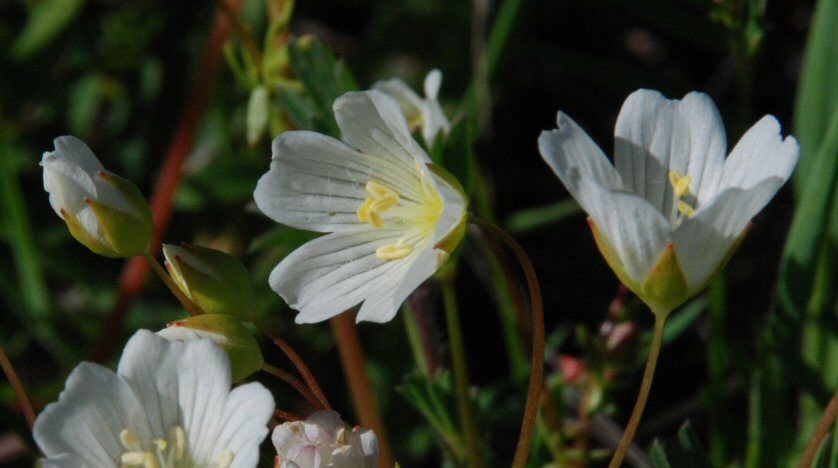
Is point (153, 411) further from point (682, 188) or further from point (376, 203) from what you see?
point (682, 188)

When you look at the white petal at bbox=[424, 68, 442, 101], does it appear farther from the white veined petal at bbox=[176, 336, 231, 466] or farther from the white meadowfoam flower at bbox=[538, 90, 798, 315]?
the white veined petal at bbox=[176, 336, 231, 466]

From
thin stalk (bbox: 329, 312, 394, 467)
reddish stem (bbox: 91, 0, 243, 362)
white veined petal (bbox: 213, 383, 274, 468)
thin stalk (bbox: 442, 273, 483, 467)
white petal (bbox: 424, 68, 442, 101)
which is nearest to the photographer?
white veined petal (bbox: 213, 383, 274, 468)

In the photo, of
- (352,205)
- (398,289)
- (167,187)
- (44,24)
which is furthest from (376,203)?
(44,24)

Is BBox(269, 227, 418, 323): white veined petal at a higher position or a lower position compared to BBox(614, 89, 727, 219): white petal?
lower

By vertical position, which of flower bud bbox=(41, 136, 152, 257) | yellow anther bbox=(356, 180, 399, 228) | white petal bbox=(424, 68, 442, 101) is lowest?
yellow anther bbox=(356, 180, 399, 228)

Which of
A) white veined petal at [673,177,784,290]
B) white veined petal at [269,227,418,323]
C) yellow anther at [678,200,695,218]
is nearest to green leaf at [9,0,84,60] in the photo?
white veined petal at [269,227,418,323]
